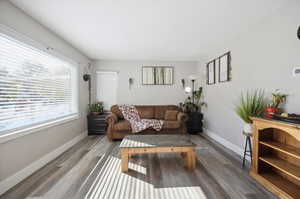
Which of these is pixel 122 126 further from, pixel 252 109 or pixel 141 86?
pixel 252 109

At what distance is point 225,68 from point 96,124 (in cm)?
376

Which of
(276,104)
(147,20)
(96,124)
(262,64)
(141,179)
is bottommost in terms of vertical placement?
(141,179)

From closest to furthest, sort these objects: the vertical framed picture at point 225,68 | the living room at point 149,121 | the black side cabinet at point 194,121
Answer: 1. the living room at point 149,121
2. the vertical framed picture at point 225,68
3. the black side cabinet at point 194,121

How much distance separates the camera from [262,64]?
2.36m

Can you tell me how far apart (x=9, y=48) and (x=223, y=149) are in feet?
13.3

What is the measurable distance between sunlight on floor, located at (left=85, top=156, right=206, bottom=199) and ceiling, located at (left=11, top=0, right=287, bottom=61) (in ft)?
7.83

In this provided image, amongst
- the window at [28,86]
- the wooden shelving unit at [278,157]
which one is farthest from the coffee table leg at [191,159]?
the window at [28,86]

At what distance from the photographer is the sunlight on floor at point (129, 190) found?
1.69 metres

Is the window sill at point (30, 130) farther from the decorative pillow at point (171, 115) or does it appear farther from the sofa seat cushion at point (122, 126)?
the decorative pillow at point (171, 115)

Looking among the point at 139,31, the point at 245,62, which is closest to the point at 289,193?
the point at 245,62

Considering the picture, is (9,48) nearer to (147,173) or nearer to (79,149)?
(79,149)

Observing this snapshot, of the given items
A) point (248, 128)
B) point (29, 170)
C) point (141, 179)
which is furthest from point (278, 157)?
point (29, 170)

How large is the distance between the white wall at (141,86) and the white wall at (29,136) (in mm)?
1729

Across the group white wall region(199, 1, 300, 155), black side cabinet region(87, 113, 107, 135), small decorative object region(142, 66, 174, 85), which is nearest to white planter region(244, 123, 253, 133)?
white wall region(199, 1, 300, 155)
